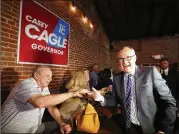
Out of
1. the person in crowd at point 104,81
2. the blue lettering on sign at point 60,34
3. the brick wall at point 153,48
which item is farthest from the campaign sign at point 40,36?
the brick wall at point 153,48

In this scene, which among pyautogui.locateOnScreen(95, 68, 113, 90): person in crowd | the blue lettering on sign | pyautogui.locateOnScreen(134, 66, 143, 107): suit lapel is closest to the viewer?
pyautogui.locateOnScreen(134, 66, 143, 107): suit lapel

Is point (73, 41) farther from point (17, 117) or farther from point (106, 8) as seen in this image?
point (106, 8)

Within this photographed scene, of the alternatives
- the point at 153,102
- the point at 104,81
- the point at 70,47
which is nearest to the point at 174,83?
the point at 153,102

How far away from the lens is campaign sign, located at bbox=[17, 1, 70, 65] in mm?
2082

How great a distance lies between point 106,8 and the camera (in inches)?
236

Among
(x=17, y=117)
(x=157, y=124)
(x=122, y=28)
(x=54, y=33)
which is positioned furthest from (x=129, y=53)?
(x=122, y=28)

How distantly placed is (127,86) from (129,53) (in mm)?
342

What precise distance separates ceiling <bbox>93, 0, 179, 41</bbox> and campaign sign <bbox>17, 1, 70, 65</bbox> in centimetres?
328

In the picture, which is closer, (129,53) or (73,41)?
(129,53)

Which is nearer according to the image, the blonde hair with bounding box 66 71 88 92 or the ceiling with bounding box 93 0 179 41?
the blonde hair with bounding box 66 71 88 92

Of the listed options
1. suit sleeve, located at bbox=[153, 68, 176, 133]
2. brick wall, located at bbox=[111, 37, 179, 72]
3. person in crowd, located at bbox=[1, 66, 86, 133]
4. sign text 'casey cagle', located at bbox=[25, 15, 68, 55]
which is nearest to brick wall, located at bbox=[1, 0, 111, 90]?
sign text 'casey cagle', located at bbox=[25, 15, 68, 55]

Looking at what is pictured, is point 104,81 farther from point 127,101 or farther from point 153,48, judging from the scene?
point 153,48

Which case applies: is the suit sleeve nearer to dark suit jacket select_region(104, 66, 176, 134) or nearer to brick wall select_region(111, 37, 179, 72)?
dark suit jacket select_region(104, 66, 176, 134)

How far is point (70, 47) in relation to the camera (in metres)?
3.50
